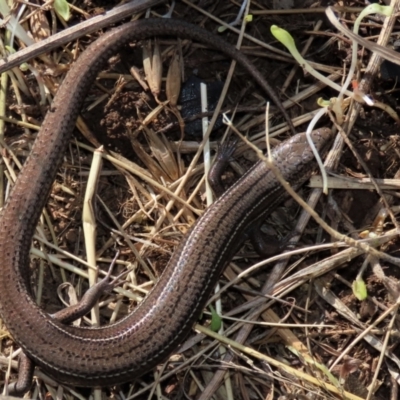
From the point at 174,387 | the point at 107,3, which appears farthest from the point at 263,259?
the point at 107,3

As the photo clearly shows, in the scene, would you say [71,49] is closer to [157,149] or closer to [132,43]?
[132,43]

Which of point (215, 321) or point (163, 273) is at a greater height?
point (163, 273)

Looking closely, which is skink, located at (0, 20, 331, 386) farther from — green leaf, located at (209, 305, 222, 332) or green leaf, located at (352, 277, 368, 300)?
green leaf, located at (352, 277, 368, 300)

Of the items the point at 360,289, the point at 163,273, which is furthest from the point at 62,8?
the point at 360,289

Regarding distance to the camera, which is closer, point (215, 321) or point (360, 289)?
point (360, 289)

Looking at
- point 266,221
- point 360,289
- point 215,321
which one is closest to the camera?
point 360,289

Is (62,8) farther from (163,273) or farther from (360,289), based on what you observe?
(360,289)
